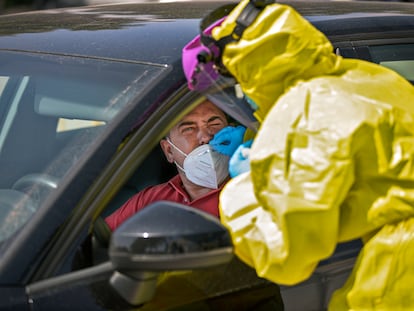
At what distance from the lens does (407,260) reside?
2.43m

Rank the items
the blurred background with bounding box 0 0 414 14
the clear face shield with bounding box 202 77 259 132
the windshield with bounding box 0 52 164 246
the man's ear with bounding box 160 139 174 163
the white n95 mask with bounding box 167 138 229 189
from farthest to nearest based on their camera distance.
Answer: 1. the blurred background with bounding box 0 0 414 14
2. the man's ear with bounding box 160 139 174 163
3. the white n95 mask with bounding box 167 138 229 189
4. the clear face shield with bounding box 202 77 259 132
5. the windshield with bounding box 0 52 164 246

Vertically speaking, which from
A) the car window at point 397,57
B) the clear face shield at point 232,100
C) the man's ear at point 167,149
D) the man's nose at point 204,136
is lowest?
the man's ear at point 167,149

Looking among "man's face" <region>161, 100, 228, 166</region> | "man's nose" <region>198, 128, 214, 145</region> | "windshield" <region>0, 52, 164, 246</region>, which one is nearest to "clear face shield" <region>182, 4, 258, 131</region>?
"windshield" <region>0, 52, 164, 246</region>

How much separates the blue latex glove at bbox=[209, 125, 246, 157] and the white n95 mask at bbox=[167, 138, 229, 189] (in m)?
0.03

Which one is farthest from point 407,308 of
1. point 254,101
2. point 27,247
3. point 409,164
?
point 27,247

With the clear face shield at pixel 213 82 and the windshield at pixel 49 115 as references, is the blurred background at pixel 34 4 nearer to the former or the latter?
the windshield at pixel 49 115

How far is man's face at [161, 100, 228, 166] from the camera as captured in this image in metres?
3.14

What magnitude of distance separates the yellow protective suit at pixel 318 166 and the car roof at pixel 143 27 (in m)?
0.46

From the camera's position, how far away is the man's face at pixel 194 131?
124 inches

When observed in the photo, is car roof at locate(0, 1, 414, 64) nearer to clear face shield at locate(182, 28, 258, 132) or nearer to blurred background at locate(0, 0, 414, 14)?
clear face shield at locate(182, 28, 258, 132)

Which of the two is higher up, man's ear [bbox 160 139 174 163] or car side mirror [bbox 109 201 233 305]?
car side mirror [bbox 109 201 233 305]

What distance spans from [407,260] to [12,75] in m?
1.43

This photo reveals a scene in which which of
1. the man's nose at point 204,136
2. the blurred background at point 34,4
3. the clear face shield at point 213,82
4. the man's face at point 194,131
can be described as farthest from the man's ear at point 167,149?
the blurred background at point 34,4

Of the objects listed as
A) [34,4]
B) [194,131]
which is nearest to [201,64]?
[194,131]
